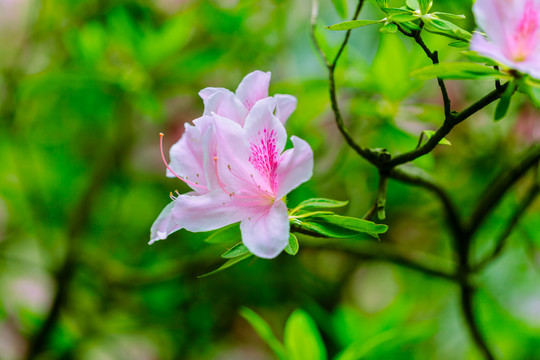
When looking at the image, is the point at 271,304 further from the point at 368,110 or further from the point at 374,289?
the point at 368,110

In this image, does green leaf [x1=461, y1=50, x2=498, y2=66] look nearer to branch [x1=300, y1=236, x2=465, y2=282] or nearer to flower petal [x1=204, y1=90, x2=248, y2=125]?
flower petal [x1=204, y1=90, x2=248, y2=125]

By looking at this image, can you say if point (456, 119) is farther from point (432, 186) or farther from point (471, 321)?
point (471, 321)

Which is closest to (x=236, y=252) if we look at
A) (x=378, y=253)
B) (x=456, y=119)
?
(x=456, y=119)

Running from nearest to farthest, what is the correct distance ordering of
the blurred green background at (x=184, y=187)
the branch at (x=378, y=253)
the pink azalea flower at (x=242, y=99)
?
the pink azalea flower at (x=242, y=99)
the branch at (x=378, y=253)
the blurred green background at (x=184, y=187)

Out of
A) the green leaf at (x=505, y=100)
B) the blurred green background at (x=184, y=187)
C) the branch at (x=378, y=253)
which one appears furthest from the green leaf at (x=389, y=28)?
the branch at (x=378, y=253)

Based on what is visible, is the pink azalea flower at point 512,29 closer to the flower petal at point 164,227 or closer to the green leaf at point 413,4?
the green leaf at point 413,4

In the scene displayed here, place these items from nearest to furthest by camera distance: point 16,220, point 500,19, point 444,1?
point 500,19 < point 444,1 < point 16,220

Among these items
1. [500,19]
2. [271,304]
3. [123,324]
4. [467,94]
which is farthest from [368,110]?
[123,324]
